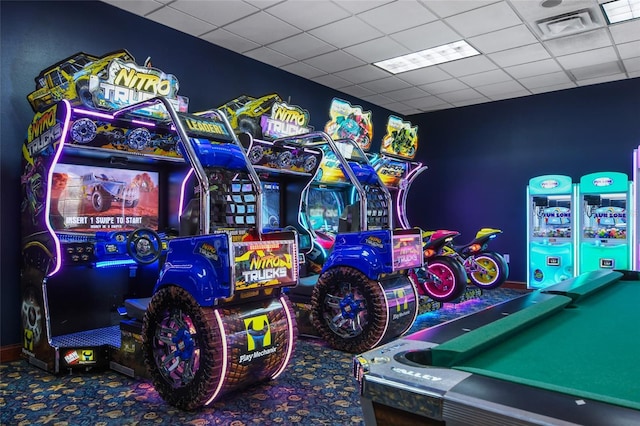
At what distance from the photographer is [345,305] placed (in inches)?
160

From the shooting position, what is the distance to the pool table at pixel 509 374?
0.84 metres

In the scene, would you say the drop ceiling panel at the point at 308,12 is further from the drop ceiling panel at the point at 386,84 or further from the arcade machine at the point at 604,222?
the arcade machine at the point at 604,222

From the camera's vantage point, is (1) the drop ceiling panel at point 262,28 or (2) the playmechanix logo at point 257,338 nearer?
(2) the playmechanix logo at point 257,338

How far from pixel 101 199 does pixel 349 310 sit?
2.49 m

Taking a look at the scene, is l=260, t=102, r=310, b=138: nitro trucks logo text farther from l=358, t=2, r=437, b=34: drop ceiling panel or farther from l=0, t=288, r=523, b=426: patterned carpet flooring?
l=0, t=288, r=523, b=426: patterned carpet flooring

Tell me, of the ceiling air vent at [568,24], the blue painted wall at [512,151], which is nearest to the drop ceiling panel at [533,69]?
the ceiling air vent at [568,24]

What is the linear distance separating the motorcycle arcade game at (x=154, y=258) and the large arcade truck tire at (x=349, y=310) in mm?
1010

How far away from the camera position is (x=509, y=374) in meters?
1.06

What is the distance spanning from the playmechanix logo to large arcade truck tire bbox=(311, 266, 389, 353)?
1210 mm

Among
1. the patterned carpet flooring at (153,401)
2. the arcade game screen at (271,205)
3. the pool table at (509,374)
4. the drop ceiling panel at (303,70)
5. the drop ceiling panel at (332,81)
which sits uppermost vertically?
the drop ceiling panel at (303,70)

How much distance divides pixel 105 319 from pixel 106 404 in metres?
1.59

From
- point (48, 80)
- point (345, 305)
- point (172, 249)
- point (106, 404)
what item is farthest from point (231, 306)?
point (48, 80)

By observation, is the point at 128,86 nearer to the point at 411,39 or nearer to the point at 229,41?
the point at 229,41

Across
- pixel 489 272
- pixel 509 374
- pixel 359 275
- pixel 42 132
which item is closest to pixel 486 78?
pixel 489 272
